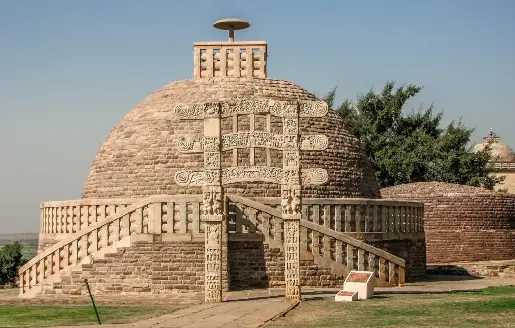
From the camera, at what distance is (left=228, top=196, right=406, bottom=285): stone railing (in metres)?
19.2

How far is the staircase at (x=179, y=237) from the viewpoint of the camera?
1900cm

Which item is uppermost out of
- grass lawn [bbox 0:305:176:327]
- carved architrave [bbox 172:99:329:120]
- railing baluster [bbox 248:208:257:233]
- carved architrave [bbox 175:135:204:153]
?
carved architrave [bbox 172:99:329:120]

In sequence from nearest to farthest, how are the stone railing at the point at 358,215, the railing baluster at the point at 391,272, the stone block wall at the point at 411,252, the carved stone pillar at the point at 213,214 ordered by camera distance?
the carved stone pillar at the point at 213,214 < the railing baluster at the point at 391,272 < the stone railing at the point at 358,215 < the stone block wall at the point at 411,252

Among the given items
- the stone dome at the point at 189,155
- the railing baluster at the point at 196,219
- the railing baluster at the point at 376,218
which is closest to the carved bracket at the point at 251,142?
the railing baluster at the point at 196,219

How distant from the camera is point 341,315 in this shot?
12625 mm

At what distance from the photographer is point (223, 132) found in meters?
23.6

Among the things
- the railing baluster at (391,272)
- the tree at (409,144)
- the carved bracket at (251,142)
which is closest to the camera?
the carved bracket at (251,142)

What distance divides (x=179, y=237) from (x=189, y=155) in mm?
4754

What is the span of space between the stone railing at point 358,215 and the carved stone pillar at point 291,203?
4.09 m

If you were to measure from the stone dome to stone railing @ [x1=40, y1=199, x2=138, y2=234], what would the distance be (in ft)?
4.16

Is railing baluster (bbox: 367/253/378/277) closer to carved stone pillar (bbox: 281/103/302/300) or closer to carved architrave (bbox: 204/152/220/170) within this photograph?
carved stone pillar (bbox: 281/103/302/300)

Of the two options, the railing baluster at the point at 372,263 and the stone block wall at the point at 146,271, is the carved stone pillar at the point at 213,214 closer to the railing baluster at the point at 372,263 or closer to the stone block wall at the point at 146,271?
the stone block wall at the point at 146,271

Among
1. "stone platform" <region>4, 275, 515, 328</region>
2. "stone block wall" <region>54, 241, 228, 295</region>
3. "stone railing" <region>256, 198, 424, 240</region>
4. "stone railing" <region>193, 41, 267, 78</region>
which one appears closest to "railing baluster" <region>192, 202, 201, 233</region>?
"stone block wall" <region>54, 241, 228, 295</region>

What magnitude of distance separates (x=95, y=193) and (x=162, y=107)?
3.17m
